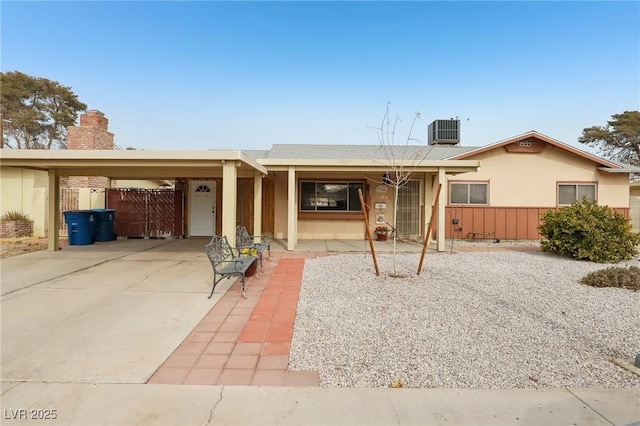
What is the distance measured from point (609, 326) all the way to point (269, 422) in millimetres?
4664

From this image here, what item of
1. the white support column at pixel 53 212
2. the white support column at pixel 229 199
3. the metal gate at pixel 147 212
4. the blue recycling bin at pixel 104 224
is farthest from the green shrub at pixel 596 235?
the white support column at pixel 53 212

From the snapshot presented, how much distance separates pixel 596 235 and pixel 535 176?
5.22 meters

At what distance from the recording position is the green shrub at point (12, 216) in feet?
40.1

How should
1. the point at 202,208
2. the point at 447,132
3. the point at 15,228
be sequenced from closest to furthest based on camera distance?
the point at 15,228, the point at 202,208, the point at 447,132

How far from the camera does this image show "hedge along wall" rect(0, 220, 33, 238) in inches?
475

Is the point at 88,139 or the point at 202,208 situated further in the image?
the point at 88,139

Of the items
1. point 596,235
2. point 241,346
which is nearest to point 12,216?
point 241,346

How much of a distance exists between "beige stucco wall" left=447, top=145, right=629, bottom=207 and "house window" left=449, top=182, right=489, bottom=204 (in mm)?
187

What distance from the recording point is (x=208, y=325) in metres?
4.27

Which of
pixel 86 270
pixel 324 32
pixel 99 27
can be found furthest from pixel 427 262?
pixel 99 27

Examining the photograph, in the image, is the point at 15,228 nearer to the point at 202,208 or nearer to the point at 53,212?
the point at 53,212

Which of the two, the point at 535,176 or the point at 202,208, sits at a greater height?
the point at 535,176

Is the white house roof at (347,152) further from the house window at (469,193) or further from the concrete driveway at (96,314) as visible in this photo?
the concrete driveway at (96,314)

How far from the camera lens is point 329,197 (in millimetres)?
12758
